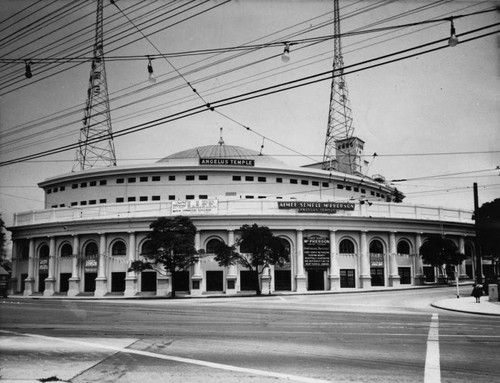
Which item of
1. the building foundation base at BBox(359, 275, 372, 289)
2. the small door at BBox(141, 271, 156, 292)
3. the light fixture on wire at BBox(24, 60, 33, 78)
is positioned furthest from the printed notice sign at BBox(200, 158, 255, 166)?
the light fixture on wire at BBox(24, 60, 33, 78)

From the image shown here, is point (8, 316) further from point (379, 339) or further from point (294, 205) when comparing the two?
point (294, 205)

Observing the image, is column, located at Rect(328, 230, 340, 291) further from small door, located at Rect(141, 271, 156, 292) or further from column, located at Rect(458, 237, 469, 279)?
small door, located at Rect(141, 271, 156, 292)

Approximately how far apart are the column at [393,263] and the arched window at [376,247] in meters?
0.91

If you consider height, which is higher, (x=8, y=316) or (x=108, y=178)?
(x=108, y=178)

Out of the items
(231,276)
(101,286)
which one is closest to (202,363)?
(231,276)

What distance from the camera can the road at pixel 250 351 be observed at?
29.0ft

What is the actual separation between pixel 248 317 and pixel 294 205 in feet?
86.7

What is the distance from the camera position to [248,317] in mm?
19641

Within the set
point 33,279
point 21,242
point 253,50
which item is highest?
point 253,50

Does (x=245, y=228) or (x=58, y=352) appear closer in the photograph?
(x=58, y=352)

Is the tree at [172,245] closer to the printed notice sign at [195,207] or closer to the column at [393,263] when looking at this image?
the printed notice sign at [195,207]

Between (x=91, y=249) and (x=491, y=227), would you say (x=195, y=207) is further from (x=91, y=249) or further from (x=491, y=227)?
Answer: (x=491, y=227)

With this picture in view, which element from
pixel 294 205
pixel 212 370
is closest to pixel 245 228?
pixel 294 205

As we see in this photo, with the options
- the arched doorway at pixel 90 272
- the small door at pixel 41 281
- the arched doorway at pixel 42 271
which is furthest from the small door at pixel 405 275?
the small door at pixel 41 281
